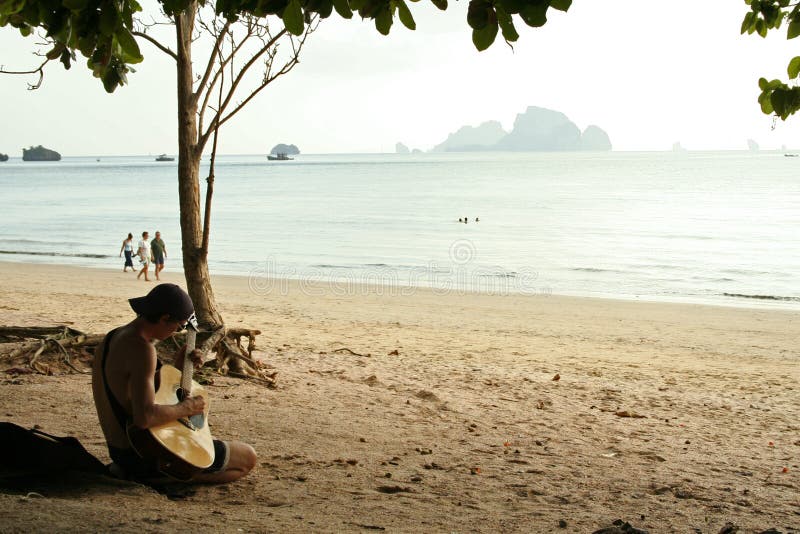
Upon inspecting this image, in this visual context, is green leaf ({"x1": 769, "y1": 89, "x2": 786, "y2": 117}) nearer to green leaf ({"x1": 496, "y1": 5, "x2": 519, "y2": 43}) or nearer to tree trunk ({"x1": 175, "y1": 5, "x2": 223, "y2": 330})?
green leaf ({"x1": 496, "y1": 5, "x2": 519, "y2": 43})

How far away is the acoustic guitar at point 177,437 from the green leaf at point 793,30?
364 cm

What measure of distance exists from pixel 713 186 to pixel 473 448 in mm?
80962

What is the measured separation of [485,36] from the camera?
3.09 m

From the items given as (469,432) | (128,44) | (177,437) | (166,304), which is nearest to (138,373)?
(166,304)

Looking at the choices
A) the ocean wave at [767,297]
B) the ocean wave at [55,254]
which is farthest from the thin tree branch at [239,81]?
the ocean wave at [55,254]

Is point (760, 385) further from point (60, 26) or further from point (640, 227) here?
point (640, 227)

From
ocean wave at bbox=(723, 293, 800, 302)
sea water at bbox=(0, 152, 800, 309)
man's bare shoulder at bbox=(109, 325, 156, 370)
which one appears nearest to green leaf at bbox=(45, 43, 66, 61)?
man's bare shoulder at bbox=(109, 325, 156, 370)

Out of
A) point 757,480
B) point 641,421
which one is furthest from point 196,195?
point 757,480

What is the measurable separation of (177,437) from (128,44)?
203cm

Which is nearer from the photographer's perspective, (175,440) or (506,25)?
(506,25)

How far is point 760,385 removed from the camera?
10141 millimetres

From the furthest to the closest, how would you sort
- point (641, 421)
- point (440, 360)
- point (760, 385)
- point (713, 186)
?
point (713, 186)
point (440, 360)
point (760, 385)
point (641, 421)

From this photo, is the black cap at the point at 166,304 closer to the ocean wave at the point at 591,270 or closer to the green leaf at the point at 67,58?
the green leaf at the point at 67,58

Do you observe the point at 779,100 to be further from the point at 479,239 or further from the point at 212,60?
the point at 479,239
